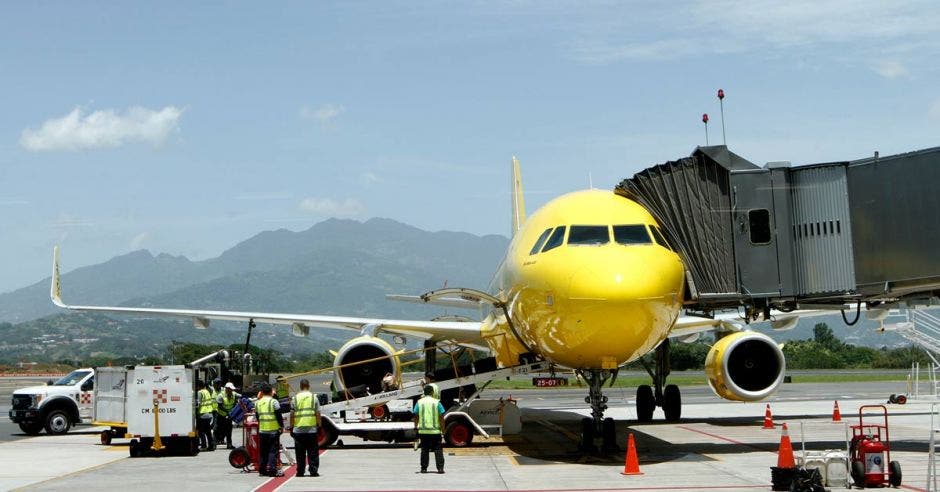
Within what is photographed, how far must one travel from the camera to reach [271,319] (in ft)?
96.3

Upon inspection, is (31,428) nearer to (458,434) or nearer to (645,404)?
(458,434)

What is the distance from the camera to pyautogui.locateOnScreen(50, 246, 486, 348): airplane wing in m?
25.8

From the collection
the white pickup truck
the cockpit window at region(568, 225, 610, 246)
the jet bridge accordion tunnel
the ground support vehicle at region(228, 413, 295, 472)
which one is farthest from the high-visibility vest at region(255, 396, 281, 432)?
the white pickup truck

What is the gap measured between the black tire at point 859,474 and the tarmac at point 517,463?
597 millimetres

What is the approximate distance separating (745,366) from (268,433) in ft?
32.8

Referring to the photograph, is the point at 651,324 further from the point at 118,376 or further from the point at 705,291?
the point at 118,376

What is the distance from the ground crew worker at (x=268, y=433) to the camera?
1709 centimetres

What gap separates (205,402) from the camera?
72.3 ft

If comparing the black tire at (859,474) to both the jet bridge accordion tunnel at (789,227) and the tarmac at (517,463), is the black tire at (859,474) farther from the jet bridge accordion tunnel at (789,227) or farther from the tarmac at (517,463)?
the jet bridge accordion tunnel at (789,227)

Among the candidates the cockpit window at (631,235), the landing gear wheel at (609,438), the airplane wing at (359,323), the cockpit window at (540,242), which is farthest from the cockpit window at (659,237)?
the airplane wing at (359,323)

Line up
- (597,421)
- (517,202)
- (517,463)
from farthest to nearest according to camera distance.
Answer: (517,202) → (597,421) → (517,463)

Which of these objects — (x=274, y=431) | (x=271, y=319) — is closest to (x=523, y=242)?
(x=274, y=431)

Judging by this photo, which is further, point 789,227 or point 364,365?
point 364,365

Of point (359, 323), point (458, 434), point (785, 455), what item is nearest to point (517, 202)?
point (359, 323)
